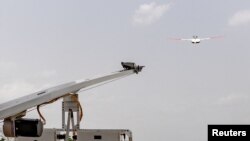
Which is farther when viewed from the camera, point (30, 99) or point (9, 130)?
point (30, 99)

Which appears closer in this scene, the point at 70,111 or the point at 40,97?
the point at 40,97

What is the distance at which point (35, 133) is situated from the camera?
38.6 feet

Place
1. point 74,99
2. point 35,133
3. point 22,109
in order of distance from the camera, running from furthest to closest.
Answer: point 74,99 → point 22,109 → point 35,133

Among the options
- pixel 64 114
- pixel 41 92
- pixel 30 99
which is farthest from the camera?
pixel 64 114

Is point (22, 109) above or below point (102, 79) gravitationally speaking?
below

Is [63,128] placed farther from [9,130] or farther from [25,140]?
[9,130]

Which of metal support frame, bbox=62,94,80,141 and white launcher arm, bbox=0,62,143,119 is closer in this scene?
white launcher arm, bbox=0,62,143,119

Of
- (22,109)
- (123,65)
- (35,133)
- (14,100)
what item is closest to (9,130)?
(35,133)

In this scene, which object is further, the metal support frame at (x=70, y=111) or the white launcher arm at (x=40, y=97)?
the metal support frame at (x=70, y=111)

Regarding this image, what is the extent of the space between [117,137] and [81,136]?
2.04m

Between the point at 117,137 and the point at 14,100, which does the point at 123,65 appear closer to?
the point at 117,137

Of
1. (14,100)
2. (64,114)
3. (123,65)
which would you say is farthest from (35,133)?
(123,65)

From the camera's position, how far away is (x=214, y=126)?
91.0 feet

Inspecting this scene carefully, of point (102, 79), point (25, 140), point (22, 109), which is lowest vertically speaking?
point (25, 140)
